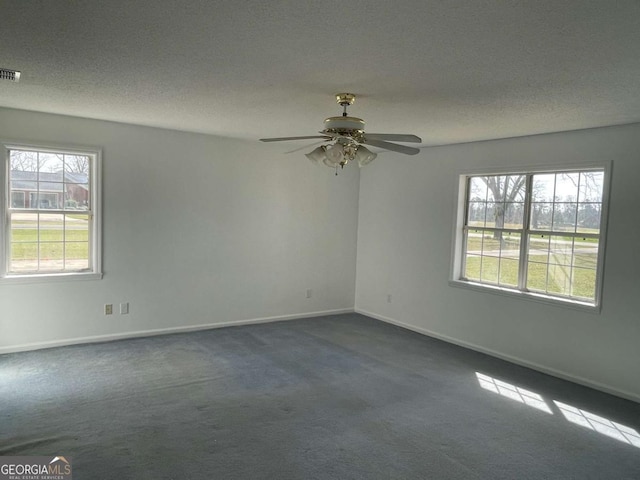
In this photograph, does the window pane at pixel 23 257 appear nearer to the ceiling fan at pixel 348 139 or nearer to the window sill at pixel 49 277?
the window sill at pixel 49 277

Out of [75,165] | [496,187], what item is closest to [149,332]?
[75,165]

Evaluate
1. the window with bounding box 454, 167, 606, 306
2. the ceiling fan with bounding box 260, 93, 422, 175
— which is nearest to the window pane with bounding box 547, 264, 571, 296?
the window with bounding box 454, 167, 606, 306

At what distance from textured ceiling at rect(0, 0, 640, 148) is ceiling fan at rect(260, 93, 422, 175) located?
0.78 ft

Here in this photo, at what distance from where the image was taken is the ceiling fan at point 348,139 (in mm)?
3150

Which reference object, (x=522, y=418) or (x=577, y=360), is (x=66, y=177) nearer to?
(x=522, y=418)

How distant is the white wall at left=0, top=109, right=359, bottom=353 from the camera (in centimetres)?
473

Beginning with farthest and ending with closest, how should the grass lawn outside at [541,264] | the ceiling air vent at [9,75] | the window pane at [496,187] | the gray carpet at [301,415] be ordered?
the window pane at [496,187]
the grass lawn outside at [541,264]
the ceiling air vent at [9,75]
the gray carpet at [301,415]

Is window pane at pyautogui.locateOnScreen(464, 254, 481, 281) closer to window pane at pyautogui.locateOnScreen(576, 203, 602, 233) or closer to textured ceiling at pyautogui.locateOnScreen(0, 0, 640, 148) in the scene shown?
window pane at pyautogui.locateOnScreen(576, 203, 602, 233)

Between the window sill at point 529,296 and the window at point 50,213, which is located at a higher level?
the window at point 50,213

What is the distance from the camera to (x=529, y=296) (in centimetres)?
468

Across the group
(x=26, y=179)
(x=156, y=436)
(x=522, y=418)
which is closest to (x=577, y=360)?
(x=522, y=418)

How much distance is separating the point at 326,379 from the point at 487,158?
306 cm

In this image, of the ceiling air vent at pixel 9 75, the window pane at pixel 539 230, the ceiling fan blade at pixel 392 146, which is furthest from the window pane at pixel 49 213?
the window pane at pixel 539 230

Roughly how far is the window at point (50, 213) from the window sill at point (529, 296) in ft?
13.9
